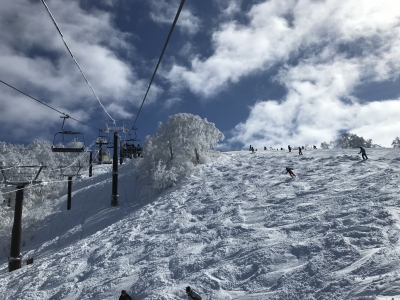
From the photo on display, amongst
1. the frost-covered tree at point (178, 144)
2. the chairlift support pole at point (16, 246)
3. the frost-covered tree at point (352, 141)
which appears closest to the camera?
the chairlift support pole at point (16, 246)

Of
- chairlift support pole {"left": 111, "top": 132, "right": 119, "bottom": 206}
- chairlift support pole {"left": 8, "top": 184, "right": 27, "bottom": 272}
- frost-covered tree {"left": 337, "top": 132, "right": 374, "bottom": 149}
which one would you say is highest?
frost-covered tree {"left": 337, "top": 132, "right": 374, "bottom": 149}

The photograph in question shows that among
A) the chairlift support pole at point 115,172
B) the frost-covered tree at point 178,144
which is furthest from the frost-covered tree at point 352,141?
the chairlift support pole at point 115,172

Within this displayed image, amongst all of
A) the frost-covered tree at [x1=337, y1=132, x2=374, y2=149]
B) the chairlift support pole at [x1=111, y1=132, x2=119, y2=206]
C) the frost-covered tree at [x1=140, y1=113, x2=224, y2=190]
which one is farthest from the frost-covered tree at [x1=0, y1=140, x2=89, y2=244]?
the frost-covered tree at [x1=337, y1=132, x2=374, y2=149]

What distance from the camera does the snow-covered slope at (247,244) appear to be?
8.88m

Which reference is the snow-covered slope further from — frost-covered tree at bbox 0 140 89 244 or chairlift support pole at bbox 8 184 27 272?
frost-covered tree at bbox 0 140 89 244

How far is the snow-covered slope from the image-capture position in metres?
8.88

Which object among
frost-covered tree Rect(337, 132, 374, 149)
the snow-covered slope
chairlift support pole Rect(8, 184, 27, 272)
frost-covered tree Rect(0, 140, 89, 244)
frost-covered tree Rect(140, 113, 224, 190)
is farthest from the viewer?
frost-covered tree Rect(337, 132, 374, 149)

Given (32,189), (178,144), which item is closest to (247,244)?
(178,144)

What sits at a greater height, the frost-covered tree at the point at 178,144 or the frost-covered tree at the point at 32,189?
the frost-covered tree at the point at 178,144

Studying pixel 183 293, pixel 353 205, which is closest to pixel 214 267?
pixel 183 293

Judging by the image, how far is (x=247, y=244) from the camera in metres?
12.2

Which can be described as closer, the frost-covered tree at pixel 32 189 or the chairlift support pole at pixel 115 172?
the chairlift support pole at pixel 115 172

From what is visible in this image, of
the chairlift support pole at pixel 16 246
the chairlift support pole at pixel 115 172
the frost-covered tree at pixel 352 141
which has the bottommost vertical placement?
the chairlift support pole at pixel 16 246

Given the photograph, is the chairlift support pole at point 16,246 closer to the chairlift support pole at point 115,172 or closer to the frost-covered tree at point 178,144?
the chairlift support pole at point 115,172
